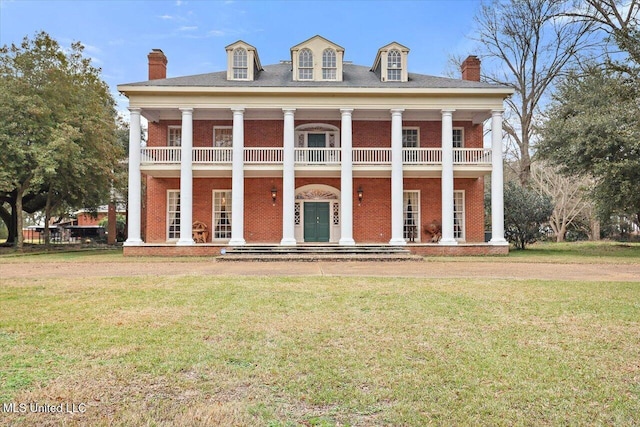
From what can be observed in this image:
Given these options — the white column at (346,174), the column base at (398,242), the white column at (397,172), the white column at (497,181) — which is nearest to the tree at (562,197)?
the white column at (497,181)

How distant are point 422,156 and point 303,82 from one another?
658 cm

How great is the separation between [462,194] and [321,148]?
7446 millimetres

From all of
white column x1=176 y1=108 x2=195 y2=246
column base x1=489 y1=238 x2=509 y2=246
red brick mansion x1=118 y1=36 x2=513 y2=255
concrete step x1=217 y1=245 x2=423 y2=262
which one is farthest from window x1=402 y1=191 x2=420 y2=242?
white column x1=176 y1=108 x2=195 y2=246

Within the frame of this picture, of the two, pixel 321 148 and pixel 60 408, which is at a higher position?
pixel 321 148

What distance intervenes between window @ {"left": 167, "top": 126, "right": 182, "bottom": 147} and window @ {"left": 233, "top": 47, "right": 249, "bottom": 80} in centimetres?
400

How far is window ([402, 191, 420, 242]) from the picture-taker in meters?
20.9

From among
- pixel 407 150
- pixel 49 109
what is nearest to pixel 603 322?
pixel 407 150

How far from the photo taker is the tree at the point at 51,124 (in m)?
18.7

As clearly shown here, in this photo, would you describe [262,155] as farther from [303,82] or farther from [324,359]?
[324,359]

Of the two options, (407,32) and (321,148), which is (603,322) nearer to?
(321,148)

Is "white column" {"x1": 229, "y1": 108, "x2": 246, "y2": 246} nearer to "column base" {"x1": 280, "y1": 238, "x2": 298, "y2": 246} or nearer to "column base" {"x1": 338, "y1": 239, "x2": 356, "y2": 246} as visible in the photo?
"column base" {"x1": 280, "y1": 238, "x2": 298, "y2": 246}

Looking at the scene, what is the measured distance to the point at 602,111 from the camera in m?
18.6

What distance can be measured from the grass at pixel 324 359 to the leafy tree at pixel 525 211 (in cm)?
1521

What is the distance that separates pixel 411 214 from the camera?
21.1 meters
